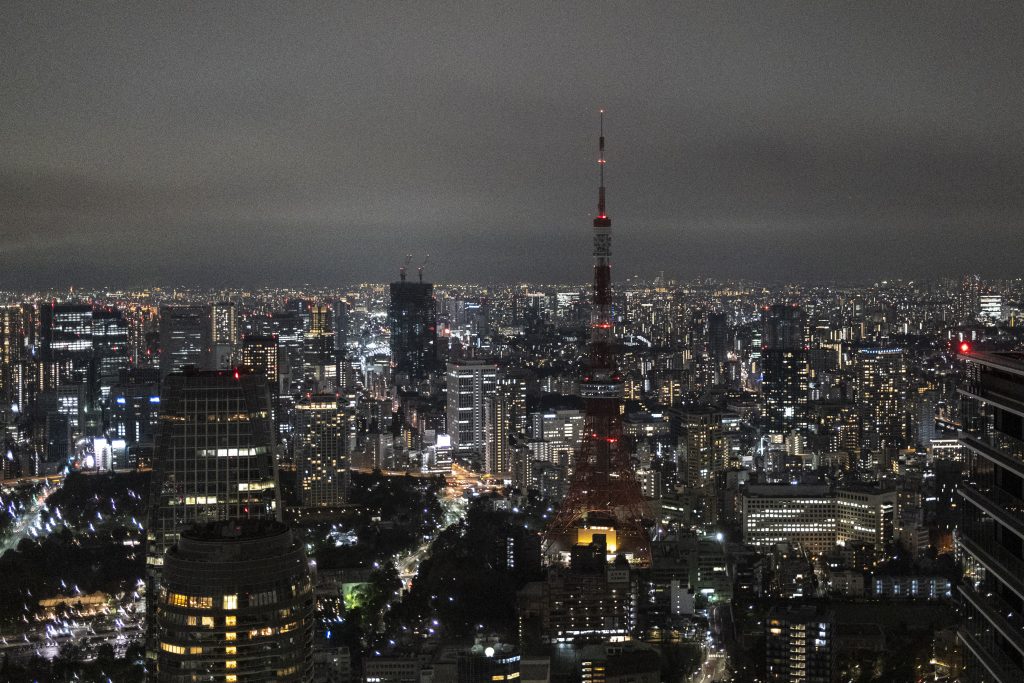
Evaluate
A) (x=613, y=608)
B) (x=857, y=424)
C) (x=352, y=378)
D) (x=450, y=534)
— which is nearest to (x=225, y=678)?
(x=613, y=608)

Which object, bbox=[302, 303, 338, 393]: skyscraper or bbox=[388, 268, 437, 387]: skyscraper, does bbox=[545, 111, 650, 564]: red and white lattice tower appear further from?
bbox=[388, 268, 437, 387]: skyscraper

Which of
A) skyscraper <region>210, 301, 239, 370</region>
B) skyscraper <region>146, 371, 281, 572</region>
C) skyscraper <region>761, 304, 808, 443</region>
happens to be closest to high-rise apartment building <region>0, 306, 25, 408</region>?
skyscraper <region>210, 301, 239, 370</region>

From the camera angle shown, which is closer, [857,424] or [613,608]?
[613,608]

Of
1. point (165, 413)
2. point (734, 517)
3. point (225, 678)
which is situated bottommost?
point (734, 517)

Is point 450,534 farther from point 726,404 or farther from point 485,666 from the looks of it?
point 726,404

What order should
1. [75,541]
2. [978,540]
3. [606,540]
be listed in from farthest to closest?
[75,541] → [606,540] → [978,540]

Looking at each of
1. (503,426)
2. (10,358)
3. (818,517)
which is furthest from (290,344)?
(818,517)
